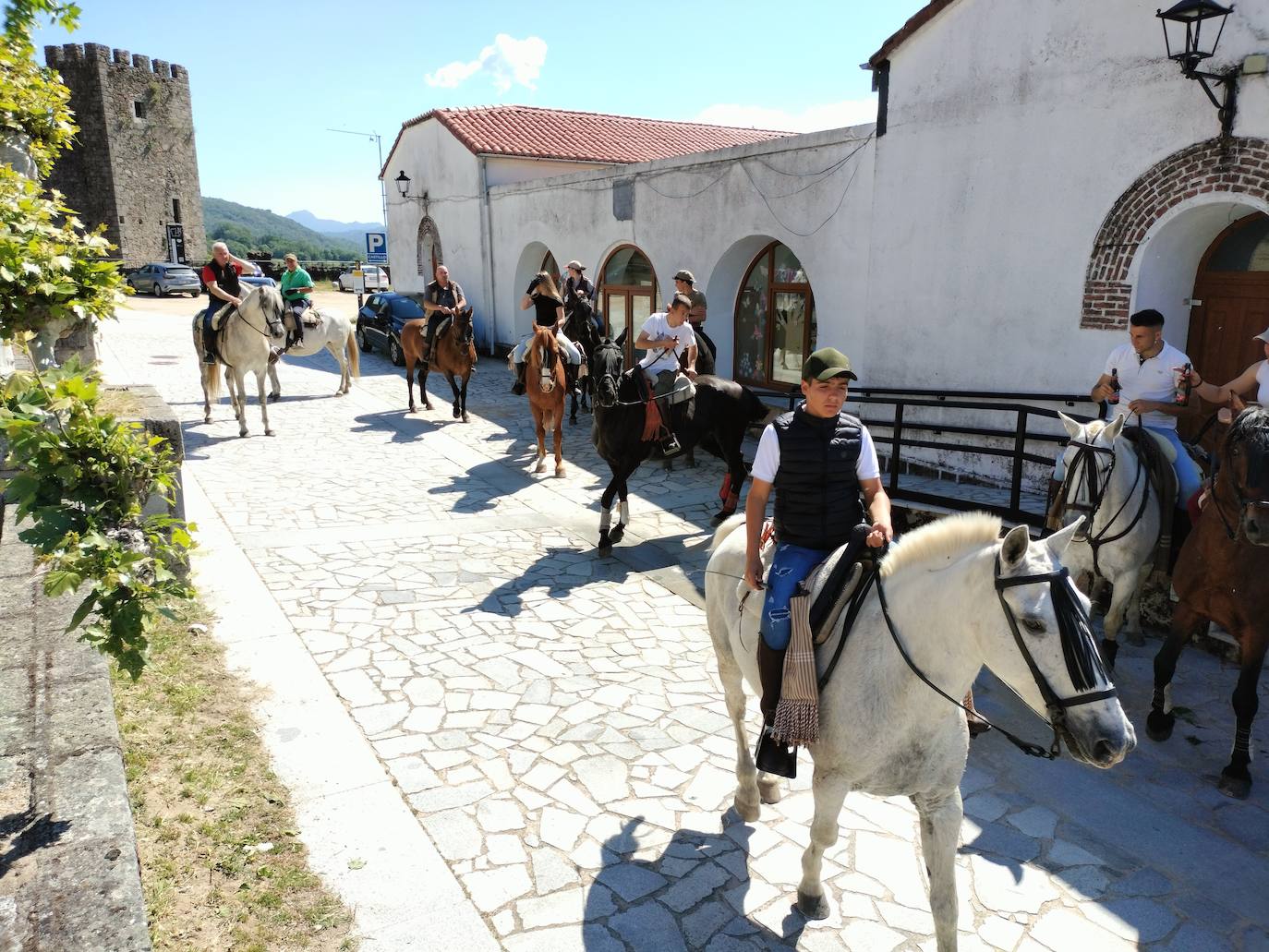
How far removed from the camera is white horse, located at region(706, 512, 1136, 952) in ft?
8.57

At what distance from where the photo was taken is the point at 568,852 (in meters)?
4.18

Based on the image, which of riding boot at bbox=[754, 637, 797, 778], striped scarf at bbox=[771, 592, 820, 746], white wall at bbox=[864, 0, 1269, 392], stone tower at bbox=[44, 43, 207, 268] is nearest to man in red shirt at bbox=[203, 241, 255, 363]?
white wall at bbox=[864, 0, 1269, 392]

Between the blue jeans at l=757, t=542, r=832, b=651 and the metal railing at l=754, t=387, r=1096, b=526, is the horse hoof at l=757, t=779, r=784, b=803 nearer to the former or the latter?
the blue jeans at l=757, t=542, r=832, b=651

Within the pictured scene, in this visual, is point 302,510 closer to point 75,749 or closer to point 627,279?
point 75,749

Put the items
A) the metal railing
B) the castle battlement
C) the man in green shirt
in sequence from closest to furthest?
1. the metal railing
2. the man in green shirt
3. the castle battlement

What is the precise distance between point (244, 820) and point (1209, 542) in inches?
225

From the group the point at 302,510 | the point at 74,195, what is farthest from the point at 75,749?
the point at 74,195

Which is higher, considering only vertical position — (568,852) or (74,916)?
(74,916)

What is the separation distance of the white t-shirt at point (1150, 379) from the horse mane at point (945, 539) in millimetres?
3810

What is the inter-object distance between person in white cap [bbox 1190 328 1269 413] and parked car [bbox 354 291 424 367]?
1730 centimetres

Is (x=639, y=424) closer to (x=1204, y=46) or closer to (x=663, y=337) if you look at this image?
(x=663, y=337)

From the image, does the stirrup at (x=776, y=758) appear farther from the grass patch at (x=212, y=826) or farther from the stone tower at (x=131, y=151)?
the stone tower at (x=131, y=151)

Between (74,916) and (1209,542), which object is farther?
(1209,542)

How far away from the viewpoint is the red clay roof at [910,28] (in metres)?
8.87
